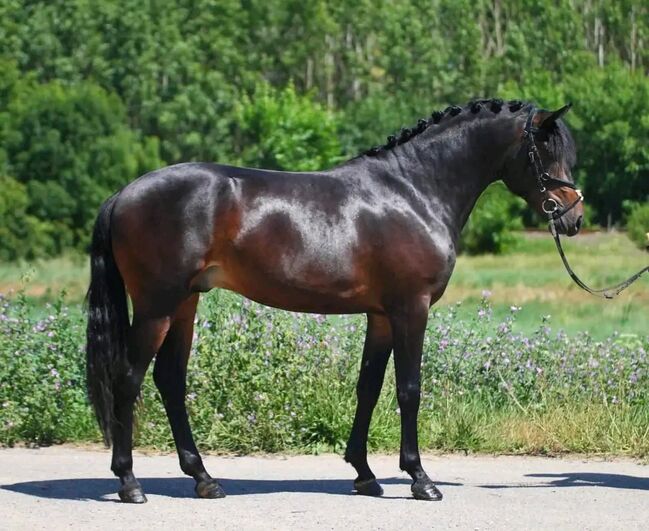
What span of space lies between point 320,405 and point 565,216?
2.62 metres

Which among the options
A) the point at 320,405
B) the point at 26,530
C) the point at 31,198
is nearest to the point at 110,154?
the point at 31,198

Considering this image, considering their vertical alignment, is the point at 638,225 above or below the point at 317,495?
below

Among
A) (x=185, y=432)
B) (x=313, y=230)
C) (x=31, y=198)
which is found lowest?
(x=31, y=198)

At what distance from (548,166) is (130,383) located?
2.77m

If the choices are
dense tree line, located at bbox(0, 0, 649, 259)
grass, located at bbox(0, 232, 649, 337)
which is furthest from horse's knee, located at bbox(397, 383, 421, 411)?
dense tree line, located at bbox(0, 0, 649, 259)

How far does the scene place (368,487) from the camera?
27.2 feet

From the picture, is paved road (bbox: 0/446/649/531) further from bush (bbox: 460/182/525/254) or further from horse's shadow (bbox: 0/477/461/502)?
bush (bbox: 460/182/525/254)

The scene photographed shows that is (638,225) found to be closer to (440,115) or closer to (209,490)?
(440,115)

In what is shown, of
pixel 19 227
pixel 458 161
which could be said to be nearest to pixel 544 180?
pixel 458 161

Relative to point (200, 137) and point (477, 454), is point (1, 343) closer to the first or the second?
point (477, 454)

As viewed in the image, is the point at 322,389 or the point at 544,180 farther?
the point at 322,389

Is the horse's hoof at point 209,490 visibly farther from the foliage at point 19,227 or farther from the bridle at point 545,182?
the foliage at point 19,227

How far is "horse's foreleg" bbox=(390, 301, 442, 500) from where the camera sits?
8.06 m

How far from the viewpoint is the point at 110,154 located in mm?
45969
